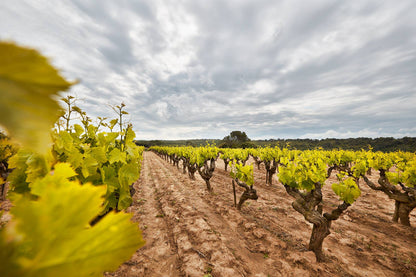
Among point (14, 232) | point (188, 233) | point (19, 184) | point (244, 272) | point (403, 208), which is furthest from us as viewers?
point (403, 208)

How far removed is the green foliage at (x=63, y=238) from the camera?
0.45 metres

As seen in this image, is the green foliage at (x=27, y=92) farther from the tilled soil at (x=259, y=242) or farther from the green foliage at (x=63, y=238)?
the tilled soil at (x=259, y=242)

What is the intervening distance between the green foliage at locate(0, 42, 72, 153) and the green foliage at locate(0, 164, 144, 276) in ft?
0.87

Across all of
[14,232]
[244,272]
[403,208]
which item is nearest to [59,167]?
[14,232]

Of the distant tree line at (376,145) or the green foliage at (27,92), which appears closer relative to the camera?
the green foliage at (27,92)

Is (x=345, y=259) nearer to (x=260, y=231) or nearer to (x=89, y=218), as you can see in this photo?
(x=260, y=231)

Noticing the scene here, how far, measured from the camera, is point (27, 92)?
321 millimetres

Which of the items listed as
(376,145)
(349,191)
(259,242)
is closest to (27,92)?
(349,191)

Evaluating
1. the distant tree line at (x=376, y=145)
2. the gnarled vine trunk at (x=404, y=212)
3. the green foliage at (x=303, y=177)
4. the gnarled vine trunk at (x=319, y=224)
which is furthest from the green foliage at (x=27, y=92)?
the distant tree line at (x=376, y=145)

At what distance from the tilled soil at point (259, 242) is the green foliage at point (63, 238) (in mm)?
5732

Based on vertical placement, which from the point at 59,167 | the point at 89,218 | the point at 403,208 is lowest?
the point at 403,208

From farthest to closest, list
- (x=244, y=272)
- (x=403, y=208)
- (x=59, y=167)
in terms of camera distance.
Result: (x=403, y=208), (x=244, y=272), (x=59, y=167)

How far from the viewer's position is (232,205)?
10.7 meters

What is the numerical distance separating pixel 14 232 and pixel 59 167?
19.9 inches
